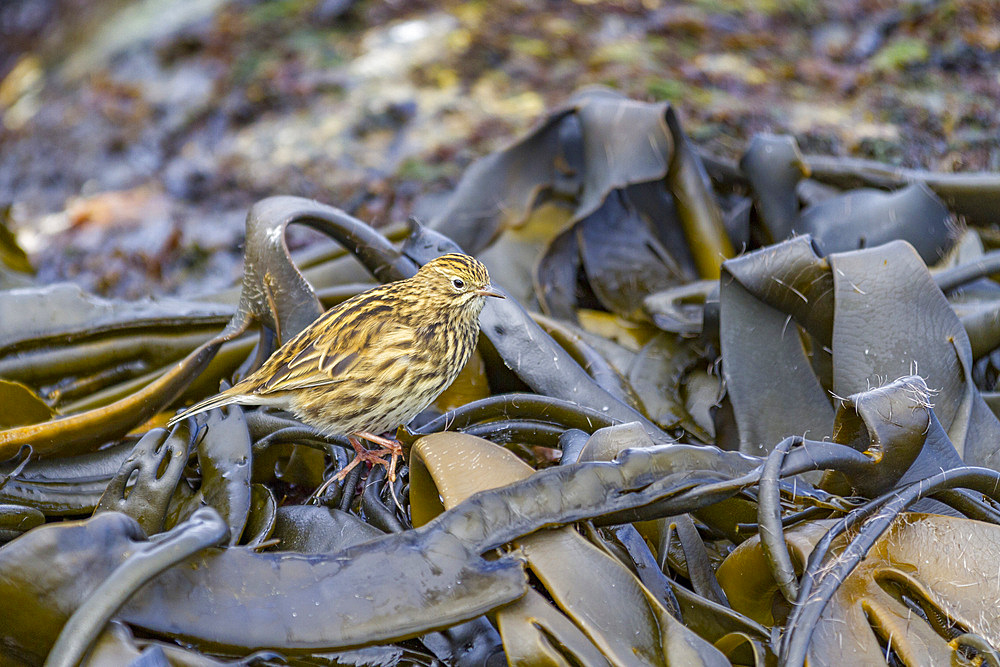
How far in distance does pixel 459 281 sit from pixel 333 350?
1.28 ft

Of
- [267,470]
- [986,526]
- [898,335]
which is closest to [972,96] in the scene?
[898,335]

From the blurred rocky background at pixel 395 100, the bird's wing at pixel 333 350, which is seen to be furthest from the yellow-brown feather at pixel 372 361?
the blurred rocky background at pixel 395 100

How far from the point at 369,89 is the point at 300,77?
0.50 meters

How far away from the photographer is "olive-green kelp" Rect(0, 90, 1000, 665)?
1523mm

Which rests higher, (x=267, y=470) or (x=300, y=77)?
(x=300, y=77)

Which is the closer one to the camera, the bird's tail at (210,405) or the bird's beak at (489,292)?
the bird's tail at (210,405)

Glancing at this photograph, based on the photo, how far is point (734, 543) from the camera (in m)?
1.92

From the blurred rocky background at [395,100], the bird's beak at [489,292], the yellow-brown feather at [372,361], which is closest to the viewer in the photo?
the yellow-brown feather at [372,361]

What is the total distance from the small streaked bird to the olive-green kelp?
9 cm

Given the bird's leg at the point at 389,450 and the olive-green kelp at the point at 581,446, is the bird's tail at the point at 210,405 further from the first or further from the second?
the bird's leg at the point at 389,450

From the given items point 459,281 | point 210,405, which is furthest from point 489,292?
point 210,405

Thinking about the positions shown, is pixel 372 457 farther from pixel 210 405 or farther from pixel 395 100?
pixel 395 100

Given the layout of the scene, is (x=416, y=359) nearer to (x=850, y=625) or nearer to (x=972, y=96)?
(x=850, y=625)

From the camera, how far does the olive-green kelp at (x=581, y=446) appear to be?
1.52m
